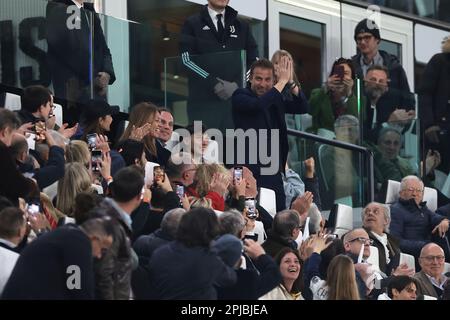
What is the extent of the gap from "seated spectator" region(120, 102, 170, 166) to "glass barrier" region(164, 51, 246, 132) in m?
1.45

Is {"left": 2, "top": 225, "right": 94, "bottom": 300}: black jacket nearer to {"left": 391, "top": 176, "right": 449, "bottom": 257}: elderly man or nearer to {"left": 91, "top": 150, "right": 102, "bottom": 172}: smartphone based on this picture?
{"left": 91, "top": 150, "right": 102, "bottom": 172}: smartphone

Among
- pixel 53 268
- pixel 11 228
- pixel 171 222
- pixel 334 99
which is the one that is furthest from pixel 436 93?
pixel 53 268

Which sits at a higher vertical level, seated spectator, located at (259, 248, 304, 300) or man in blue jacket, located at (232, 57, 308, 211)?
man in blue jacket, located at (232, 57, 308, 211)

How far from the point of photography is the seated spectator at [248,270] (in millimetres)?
14219

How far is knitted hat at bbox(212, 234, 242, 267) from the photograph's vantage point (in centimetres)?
1392

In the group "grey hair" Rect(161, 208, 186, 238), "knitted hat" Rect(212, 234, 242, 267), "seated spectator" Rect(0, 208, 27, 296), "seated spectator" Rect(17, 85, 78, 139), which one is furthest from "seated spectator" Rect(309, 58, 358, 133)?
"seated spectator" Rect(0, 208, 27, 296)

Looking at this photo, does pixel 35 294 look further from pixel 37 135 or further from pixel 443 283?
pixel 443 283

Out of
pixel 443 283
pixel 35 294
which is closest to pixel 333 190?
pixel 443 283

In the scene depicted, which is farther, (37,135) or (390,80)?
(390,80)

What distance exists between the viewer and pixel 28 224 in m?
13.6

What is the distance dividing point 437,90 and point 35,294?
9474mm

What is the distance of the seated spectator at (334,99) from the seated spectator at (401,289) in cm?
276

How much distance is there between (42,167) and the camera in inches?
586

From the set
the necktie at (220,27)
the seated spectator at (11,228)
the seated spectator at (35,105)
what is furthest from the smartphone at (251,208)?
the seated spectator at (11,228)
